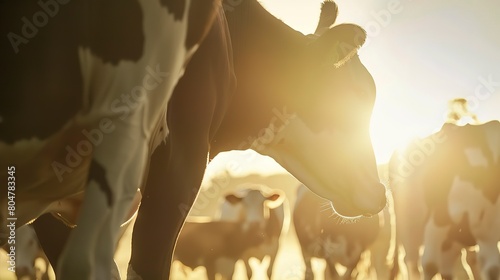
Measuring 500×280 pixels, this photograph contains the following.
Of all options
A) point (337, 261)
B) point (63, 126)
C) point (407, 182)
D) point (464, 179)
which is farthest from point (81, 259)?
point (337, 261)

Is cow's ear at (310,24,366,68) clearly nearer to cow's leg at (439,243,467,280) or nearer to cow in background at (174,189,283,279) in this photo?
cow's leg at (439,243,467,280)

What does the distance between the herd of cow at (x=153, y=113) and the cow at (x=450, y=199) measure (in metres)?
4.60

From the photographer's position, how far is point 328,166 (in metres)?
3.34

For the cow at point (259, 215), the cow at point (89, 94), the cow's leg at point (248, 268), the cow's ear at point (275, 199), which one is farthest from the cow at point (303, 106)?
the cow's ear at point (275, 199)

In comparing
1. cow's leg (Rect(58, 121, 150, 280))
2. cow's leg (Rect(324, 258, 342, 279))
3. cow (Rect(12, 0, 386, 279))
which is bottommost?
cow's leg (Rect(324, 258, 342, 279))

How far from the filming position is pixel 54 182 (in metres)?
1.61

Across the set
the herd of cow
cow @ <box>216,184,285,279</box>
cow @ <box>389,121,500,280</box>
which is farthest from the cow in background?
the herd of cow

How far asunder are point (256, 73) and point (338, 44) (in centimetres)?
38

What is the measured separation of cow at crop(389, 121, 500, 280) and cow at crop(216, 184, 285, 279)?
541 cm

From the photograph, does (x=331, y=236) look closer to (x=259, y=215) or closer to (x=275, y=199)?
(x=259, y=215)

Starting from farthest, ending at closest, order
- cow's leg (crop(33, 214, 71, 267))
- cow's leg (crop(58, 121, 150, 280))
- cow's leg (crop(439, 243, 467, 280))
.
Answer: cow's leg (crop(439, 243, 467, 280)) < cow's leg (crop(33, 214, 71, 267)) < cow's leg (crop(58, 121, 150, 280))

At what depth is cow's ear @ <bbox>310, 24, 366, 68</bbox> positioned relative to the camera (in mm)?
2957

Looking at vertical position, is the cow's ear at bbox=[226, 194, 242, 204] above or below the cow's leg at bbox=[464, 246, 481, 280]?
below

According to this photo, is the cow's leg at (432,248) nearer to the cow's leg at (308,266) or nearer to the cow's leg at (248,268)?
the cow's leg at (308,266)
